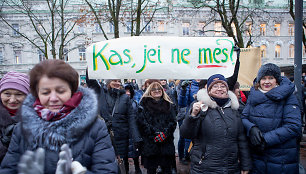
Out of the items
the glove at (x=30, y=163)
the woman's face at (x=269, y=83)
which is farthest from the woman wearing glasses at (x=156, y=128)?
the glove at (x=30, y=163)

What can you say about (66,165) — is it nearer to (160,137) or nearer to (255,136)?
(255,136)

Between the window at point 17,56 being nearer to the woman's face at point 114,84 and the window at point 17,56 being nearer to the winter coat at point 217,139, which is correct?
the woman's face at point 114,84

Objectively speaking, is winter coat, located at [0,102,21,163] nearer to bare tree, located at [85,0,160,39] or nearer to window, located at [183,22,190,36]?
bare tree, located at [85,0,160,39]

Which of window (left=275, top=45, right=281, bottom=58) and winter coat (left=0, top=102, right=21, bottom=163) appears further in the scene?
window (left=275, top=45, right=281, bottom=58)

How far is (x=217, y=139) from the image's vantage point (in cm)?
234

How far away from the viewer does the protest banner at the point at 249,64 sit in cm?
401

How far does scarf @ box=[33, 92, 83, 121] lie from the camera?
4.68 feet

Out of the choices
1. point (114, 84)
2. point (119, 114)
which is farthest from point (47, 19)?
point (119, 114)

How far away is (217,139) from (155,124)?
1.47 m

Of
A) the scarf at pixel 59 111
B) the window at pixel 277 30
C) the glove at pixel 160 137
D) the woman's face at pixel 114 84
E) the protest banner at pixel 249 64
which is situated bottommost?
the glove at pixel 160 137

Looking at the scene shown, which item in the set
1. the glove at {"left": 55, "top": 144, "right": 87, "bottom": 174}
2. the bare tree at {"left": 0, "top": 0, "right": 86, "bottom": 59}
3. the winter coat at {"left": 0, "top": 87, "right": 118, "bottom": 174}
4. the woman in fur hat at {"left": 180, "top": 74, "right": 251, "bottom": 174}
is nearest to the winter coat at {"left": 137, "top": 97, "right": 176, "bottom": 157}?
the woman in fur hat at {"left": 180, "top": 74, "right": 251, "bottom": 174}

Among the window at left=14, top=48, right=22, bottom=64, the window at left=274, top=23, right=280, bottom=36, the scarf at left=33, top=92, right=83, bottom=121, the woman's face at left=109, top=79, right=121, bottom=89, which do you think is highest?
the window at left=274, top=23, right=280, bottom=36

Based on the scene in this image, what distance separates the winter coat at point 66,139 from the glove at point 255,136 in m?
1.68

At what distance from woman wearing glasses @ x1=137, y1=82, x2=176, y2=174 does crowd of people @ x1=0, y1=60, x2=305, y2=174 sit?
0.02m
